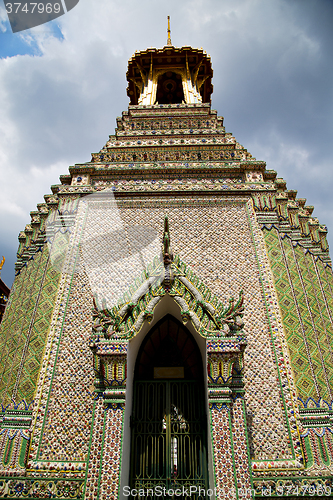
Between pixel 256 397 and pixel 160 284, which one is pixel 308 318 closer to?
pixel 256 397

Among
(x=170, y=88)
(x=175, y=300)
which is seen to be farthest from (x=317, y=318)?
(x=170, y=88)

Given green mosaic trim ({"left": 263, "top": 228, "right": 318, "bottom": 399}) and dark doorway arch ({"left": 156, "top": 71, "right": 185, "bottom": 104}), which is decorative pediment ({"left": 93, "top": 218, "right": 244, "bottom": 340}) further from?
dark doorway arch ({"left": 156, "top": 71, "right": 185, "bottom": 104})

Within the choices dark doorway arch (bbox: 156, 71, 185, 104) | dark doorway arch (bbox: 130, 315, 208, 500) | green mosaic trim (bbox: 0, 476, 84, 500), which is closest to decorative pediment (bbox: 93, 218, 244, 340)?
dark doorway arch (bbox: 130, 315, 208, 500)

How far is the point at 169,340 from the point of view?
6.82m

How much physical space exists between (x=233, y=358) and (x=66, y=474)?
3.22 metres

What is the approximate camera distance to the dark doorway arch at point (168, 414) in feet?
18.0

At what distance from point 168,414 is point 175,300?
1908mm

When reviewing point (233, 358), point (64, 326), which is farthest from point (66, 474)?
point (233, 358)

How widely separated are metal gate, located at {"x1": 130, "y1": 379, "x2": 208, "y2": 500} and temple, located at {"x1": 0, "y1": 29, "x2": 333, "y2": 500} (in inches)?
0.9

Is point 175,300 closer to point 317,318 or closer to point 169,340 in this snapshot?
point 169,340

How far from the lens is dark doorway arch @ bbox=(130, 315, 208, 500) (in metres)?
5.48

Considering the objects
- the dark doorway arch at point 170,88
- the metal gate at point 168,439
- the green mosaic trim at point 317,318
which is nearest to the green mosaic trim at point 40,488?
the metal gate at point 168,439

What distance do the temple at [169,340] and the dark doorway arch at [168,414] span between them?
0.08 feet

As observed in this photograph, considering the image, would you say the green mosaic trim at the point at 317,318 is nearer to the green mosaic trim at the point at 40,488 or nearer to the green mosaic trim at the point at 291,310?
the green mosaic trim at the point at 291,310
